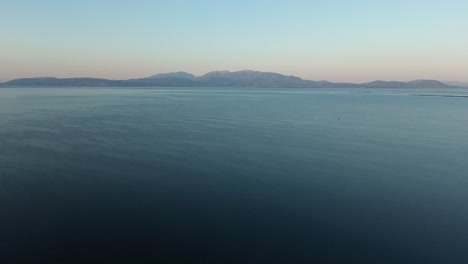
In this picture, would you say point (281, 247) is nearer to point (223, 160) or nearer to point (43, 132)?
point (223, 160)

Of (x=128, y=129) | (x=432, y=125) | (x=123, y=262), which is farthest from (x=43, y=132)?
(x=432, y=125)

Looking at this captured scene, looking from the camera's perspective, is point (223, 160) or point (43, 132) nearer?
point (223, 160)

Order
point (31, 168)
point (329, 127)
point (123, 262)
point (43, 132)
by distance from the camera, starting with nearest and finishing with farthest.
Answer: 1. point (123, 262)
2. point (31, 168)
3. point (43, 132)
4. point (329, 127)

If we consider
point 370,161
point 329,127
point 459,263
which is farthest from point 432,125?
point 459,263

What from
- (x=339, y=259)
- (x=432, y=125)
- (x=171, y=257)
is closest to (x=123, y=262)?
(x=171, y=257)

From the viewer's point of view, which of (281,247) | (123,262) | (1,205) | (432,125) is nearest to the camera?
(123,262)

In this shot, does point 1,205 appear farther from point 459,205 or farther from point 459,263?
point 459,205

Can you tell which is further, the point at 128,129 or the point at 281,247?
Answer: the point at 128,129

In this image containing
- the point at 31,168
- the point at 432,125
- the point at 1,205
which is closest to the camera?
the point at 1,205

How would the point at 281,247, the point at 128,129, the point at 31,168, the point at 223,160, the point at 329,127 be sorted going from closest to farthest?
the point at 281,247, the point at 31,168, the point at 223,160, the point at 128,129, the point at 329,127
